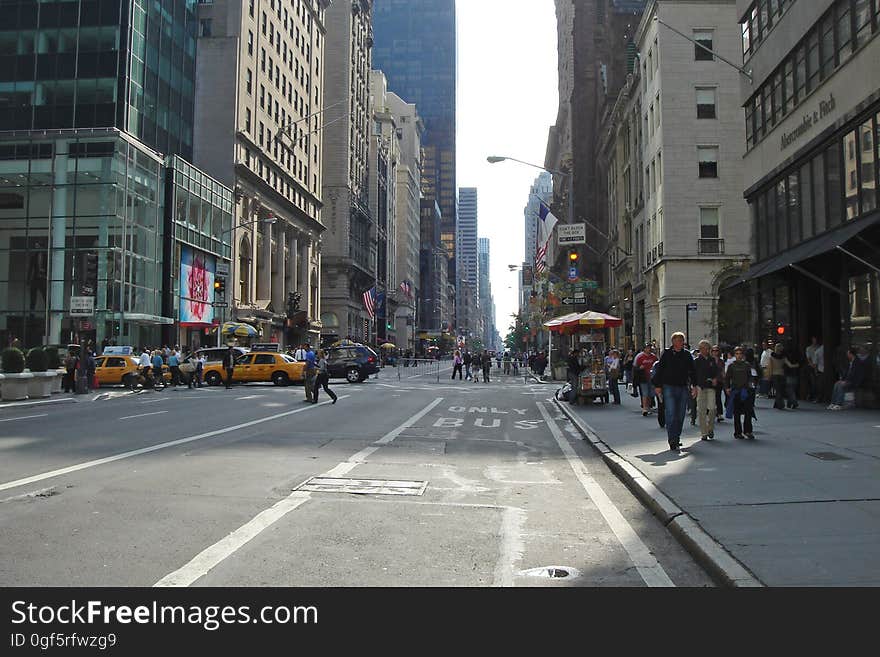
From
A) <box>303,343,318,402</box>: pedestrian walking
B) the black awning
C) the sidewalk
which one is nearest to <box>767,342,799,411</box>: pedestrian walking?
the black awning

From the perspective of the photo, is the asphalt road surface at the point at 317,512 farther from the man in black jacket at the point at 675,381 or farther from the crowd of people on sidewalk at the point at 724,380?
the crowd of people on sidewalk at the point at 724,380

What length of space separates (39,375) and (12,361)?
131cm

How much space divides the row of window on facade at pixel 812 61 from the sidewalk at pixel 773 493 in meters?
9.61

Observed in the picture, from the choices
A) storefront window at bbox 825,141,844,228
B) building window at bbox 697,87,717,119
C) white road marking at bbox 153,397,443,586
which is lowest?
white road marking at bbox 153,397,443,586

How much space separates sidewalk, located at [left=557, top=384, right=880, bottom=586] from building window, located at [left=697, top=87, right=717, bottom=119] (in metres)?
31.1

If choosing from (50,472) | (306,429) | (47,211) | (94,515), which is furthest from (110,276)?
(94,515)

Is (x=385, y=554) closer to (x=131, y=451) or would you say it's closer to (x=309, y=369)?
(x=131, y=451)

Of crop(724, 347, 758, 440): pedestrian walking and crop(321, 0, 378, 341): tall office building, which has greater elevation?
crop(321, 0, 378, 341): tall office building

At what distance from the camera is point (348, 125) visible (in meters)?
95.2

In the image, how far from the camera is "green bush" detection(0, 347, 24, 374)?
24.4 meters

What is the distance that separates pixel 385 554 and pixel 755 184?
937 inches

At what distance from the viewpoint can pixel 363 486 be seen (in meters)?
8.90

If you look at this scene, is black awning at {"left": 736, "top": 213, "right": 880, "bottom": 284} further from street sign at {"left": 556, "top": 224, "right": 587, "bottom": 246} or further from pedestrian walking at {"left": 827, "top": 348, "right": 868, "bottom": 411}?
street sign at {"left": 556, "top": 224, "right": 587, "bottom": 246}

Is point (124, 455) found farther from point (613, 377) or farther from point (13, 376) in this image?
point (613, 377)
